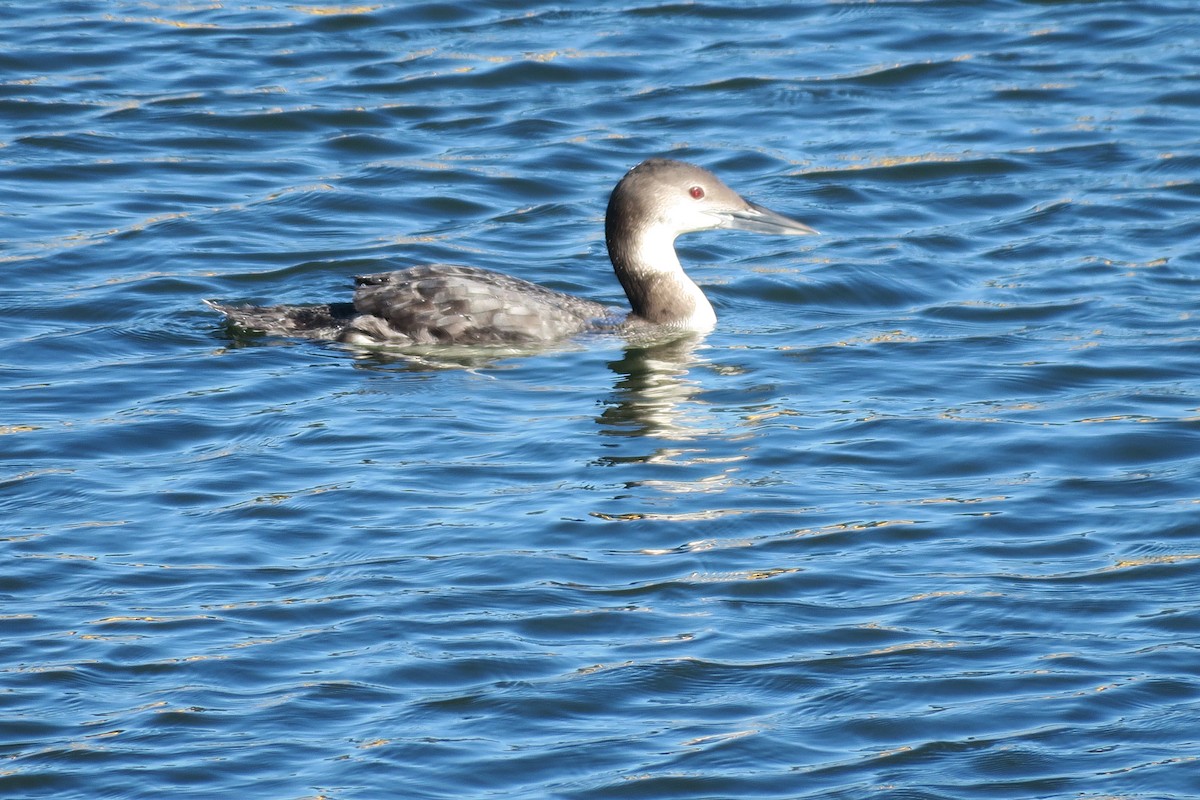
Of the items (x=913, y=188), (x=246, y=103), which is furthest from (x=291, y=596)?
(x=246, y=103)

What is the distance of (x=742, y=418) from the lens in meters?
9.69

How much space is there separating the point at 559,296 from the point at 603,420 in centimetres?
136

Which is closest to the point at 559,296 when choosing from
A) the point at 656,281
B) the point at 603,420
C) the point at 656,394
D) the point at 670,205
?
the point at 656,281

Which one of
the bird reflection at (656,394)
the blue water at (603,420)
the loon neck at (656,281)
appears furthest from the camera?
the loon neck at (656,281)

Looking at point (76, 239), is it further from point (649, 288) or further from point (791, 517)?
point (791, 517)

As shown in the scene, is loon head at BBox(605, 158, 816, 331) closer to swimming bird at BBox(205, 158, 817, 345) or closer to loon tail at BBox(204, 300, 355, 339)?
swimming bird at BBox(205, 158, 817, 345)

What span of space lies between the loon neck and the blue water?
0.19 metres

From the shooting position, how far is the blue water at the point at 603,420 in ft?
21.0

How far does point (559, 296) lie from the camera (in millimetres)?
10891

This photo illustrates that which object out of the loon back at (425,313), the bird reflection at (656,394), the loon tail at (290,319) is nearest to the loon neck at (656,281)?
the bird reflection at (656,394)

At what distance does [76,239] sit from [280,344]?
2.16m

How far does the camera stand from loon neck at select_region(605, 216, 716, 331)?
11086 millimetres

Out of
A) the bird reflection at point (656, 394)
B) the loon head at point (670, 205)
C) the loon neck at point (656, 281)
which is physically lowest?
the bird reflection at point (656, 394)

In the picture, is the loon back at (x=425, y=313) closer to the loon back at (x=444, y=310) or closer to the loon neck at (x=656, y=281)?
the loon back at (x=444, y=310)
